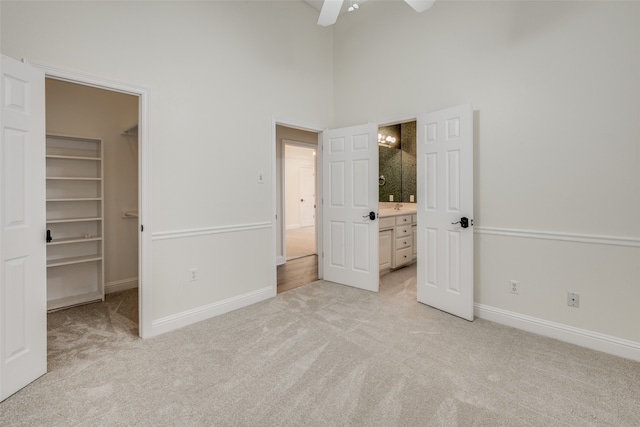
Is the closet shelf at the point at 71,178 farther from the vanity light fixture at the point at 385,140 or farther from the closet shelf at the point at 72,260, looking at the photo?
the vanity light fixture at the point at 385,140

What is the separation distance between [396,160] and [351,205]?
2.53 meters

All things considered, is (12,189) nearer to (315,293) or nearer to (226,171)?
(226,171)

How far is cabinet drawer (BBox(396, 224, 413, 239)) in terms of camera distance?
479cm

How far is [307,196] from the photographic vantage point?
10.3 metres

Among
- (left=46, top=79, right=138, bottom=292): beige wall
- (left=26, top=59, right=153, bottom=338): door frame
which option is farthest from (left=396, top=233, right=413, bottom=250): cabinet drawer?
(left=46, top=79, right=138, bottom=292): beige wall

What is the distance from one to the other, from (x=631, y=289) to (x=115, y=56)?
4.31m

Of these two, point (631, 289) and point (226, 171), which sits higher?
point (226, 171)

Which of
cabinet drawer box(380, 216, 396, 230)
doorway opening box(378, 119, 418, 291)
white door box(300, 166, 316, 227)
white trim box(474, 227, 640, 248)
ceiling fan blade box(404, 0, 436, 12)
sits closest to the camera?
white trim box(474, 227, 640, 248)

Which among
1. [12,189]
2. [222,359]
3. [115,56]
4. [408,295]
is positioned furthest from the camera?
[408,295]

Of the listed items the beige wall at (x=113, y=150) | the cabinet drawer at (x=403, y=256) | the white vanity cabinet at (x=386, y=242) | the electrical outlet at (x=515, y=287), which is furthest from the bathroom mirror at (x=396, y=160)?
the beige wall at (x=113, y=150)

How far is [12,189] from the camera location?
1869mm

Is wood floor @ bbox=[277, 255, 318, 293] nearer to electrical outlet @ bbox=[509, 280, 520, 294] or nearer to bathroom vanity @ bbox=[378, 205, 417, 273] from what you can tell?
bathroom vanity @ bbox=[378, 205, 417, 273]

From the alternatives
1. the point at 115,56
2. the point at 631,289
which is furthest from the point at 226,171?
the point at 631,289

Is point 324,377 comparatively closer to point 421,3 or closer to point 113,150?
point 421,3
